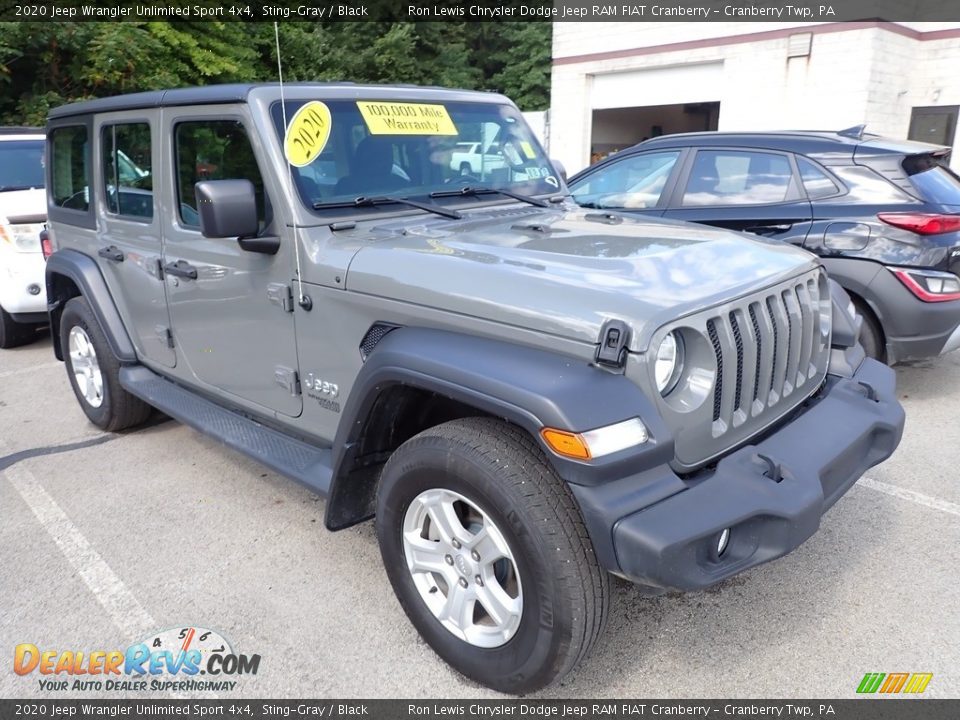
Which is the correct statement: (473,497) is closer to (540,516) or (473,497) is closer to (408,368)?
(540,516)

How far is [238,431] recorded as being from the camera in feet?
11.2

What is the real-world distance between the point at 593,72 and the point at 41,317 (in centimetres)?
1598

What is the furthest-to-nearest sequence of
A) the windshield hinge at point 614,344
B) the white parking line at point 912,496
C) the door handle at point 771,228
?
the door handle at point 771,228 → the white parking line at point 912,496 → the windshield hinge at point 614,344

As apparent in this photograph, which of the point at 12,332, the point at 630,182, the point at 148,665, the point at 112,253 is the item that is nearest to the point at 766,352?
the point at 148,665

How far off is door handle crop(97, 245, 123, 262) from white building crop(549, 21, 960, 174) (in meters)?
13.4

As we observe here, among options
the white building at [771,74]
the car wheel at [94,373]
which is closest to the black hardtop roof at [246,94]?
the car wheel at [94,373]

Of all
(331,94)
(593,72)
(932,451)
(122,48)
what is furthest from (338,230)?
(593,72)

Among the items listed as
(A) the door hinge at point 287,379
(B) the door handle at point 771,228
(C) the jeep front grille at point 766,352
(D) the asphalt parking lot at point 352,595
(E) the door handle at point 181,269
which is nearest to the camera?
(C) the jeep front grille at point 766,352

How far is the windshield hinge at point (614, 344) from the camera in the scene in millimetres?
2074

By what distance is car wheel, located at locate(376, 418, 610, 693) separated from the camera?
6.88 feet

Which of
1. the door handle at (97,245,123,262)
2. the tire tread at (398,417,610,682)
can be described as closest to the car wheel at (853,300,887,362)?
the tire tread at (398,417,610,682)

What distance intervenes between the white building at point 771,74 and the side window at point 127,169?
13.3 m

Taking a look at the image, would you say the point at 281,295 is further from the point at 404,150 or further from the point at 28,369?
the point at 28,369

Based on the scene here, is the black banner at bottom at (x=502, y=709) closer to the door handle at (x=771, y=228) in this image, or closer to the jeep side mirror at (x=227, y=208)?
the jeep side mirror at (x=227, y=208)
